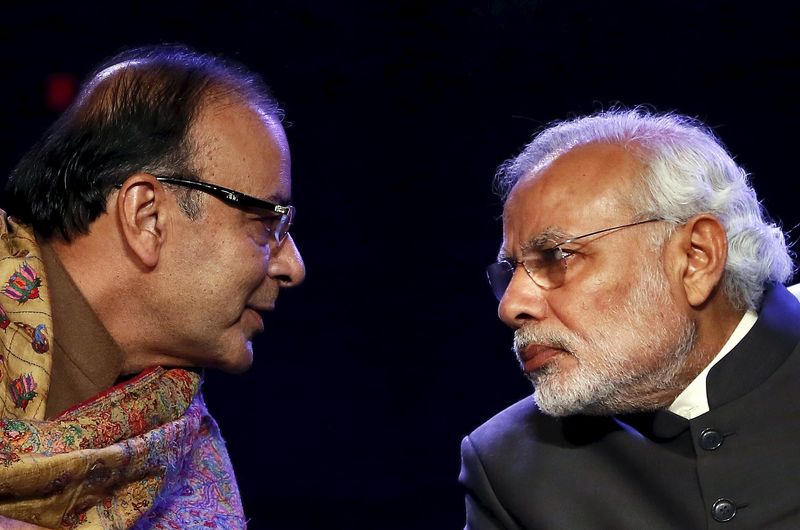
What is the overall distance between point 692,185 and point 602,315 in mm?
366

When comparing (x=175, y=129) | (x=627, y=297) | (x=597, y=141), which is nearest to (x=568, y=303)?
(x=627, y=297)

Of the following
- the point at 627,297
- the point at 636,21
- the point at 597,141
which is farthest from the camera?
the point at 636,21

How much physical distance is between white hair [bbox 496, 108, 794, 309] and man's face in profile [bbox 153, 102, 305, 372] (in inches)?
25.1

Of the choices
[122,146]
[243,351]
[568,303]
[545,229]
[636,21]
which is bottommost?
[243,351]

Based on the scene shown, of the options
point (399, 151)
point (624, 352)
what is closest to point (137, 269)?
point (624, 352)

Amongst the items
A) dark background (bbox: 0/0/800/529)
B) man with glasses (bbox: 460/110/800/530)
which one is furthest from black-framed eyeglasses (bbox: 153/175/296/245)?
dark background (bbox: 0/0/800/529)

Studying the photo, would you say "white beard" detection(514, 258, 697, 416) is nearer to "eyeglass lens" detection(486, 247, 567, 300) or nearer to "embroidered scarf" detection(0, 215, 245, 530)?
"eyeglass lens" detection(486, 247, 567, 300)

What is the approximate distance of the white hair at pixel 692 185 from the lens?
2.46 metres

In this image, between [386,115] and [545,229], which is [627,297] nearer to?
[545,229]

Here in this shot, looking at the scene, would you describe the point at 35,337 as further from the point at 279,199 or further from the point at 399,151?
the point at 399,151

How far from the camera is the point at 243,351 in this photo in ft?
8.28

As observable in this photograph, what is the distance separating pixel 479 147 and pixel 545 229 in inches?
50.4

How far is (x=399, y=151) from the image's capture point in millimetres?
3719

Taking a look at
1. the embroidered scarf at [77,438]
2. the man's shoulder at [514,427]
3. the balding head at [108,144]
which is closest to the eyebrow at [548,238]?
the man's shoulder at [514,427]
